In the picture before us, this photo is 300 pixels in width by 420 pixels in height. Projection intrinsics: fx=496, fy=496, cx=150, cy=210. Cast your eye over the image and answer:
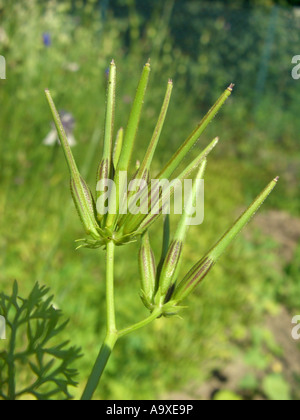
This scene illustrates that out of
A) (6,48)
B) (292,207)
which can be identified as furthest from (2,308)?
(292,207)

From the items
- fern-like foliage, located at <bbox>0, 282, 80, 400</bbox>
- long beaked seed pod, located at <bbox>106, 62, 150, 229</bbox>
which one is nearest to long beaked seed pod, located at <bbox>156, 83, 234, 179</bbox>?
long beaked seed pod, located at <bbox>106, 62, 150, 229</bbox>

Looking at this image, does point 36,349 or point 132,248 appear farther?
point 132,248

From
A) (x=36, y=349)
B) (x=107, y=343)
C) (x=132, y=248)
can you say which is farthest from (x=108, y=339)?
(x=132, y=248)

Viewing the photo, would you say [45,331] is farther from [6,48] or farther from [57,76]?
[57,76]

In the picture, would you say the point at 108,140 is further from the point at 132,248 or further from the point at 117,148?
the point at 132,248

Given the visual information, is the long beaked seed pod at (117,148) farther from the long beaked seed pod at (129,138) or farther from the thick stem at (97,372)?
the thick stem at (97,372)

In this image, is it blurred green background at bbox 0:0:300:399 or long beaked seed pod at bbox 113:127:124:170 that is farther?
blurred green background at bbox 0:0:300:399

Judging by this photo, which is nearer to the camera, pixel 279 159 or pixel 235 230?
pixel 235 230

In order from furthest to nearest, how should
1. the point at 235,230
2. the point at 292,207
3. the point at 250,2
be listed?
the point at 250,2 < the point at 292,207 < the point at 235,230

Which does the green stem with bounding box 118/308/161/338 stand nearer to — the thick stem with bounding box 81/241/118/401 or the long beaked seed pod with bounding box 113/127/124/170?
the thick stem with bounding box 81/241/118/401
